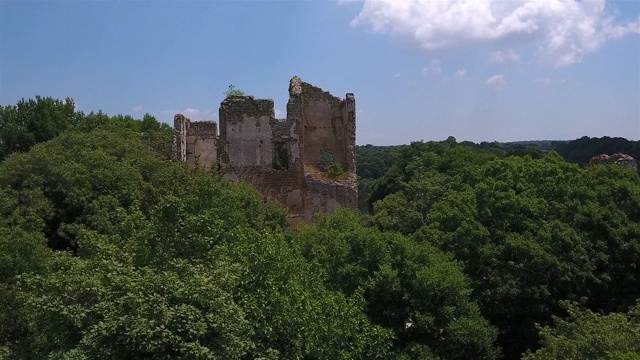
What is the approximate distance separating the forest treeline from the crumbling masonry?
99.6 inches

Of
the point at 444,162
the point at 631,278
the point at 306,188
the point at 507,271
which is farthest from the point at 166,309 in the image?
the point at 444,162

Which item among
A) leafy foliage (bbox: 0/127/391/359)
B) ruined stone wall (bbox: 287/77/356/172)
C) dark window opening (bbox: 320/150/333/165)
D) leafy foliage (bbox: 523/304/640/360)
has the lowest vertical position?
leafy foliage (bbox: 523/304/640/360)

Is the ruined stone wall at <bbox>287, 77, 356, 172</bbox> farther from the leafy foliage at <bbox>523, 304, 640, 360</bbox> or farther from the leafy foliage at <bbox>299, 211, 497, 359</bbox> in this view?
the leafy foliage at <bbox>523, 304, 640, 360</bbox>

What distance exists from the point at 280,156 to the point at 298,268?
16.1 meters

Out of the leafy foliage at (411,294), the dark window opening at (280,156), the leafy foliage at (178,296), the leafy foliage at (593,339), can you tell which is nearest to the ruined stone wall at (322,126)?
the dark window opening at (280,156)

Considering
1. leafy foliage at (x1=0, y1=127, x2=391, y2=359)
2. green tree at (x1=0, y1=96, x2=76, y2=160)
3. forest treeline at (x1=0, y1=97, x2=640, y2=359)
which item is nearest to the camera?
leafy foliage at (x1=0, y1=127, x2=391, y2=359)

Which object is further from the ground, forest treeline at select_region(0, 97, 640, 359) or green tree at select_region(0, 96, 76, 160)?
green tree at select_region(0, 96, 76, 160)

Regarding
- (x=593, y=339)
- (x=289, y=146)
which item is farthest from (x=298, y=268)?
(x=289, y=146)

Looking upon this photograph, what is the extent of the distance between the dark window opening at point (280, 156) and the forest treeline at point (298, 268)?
5145mm

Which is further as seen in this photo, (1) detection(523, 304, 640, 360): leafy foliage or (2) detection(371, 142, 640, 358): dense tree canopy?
(2) detection(371, 142, 640, 358): dense tree canopy

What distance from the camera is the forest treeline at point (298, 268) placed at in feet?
35.7

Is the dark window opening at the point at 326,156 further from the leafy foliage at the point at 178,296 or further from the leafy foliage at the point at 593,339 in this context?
the leafy foliage at the point at 593,339

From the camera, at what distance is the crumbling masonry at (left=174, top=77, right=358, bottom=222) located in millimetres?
27531

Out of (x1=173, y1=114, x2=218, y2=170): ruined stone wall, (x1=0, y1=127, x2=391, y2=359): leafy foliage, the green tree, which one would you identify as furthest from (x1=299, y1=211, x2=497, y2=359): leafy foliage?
the green tree
